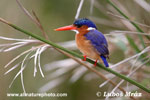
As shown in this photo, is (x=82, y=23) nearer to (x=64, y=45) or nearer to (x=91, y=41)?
(x=91, y=41)

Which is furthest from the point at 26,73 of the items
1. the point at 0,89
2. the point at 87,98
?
the point at 87,98

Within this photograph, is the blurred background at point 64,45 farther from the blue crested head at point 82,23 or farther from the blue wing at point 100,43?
the blue wing at point 100,43

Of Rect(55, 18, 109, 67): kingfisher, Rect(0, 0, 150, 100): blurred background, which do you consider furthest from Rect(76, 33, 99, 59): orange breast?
Rect(0, 0, 150, 100): blurred background

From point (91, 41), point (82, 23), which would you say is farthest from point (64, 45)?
point (91, 41)

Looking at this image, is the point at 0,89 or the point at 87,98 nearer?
the point at 0,89

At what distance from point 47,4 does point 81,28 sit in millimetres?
1147

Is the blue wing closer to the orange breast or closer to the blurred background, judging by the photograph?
the orange breast

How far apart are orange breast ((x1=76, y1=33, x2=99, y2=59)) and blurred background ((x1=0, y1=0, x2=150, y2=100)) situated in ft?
1.20

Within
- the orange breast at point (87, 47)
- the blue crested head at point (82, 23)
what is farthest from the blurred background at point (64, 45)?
the orange breast at point (87, 47)

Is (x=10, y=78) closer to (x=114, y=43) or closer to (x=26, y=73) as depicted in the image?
(x=26, y=73)

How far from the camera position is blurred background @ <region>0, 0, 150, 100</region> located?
231cm

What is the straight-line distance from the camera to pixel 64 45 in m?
2.52

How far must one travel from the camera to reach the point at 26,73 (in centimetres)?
270

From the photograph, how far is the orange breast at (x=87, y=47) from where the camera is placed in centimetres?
185
